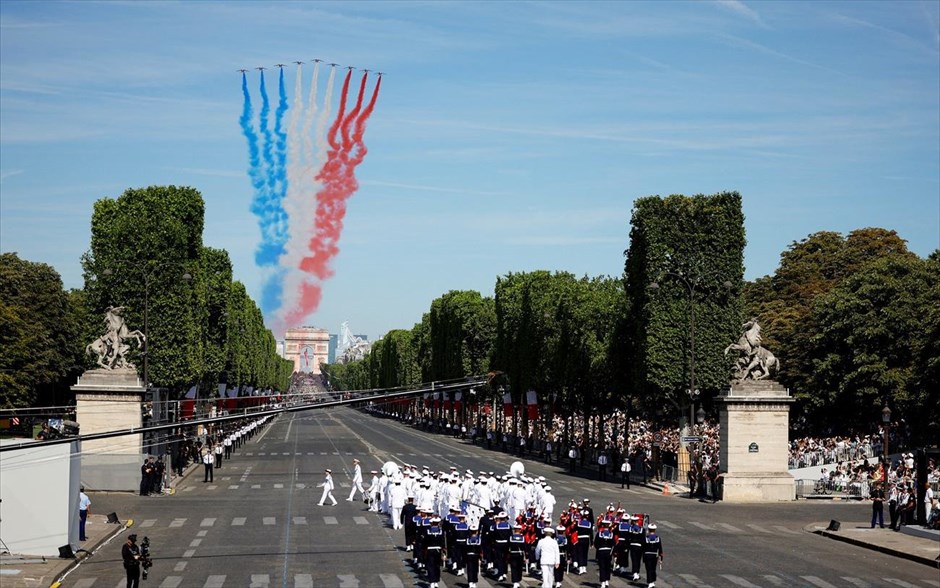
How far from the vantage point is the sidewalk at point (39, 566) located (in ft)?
108

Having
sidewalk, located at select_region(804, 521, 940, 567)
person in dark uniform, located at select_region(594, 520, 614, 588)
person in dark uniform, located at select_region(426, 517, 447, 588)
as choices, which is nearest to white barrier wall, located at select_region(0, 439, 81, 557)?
person in dark uniform, located at select_region(426, 517, 447, 588)

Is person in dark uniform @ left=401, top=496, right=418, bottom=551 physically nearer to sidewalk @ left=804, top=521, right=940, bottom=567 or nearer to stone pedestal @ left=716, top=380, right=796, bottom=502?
sidewalk @ left=804, top=521, right=940, bottom=567

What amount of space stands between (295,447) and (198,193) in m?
36.8

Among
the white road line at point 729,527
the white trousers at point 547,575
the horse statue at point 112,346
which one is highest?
the horse statue at point 112,346

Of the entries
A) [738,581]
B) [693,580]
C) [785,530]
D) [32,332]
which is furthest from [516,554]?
[32,332]

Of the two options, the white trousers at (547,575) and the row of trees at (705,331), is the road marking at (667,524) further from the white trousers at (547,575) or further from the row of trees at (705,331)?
the row of trees at (705,331)

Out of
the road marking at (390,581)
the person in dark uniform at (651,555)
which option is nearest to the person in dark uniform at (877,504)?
the person in dark uniform at (651,555)

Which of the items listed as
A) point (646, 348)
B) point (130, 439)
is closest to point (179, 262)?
point (130, 439)

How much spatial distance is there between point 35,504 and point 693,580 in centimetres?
1814

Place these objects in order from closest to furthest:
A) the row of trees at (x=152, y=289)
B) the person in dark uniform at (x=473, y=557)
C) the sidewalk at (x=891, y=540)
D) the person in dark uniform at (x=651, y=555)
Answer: the person in dark uniform at (x=651, y=555), the person in dark uniform at (x=473, y=557), the sidewalk at (x=891, y=540), the row of trees at (x=152, y=289)

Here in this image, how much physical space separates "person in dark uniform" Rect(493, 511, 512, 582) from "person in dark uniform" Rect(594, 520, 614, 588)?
2323 millimetres

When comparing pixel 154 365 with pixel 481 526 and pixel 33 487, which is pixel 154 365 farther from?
pixel 481 526

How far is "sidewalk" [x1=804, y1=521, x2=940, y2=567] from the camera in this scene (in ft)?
129

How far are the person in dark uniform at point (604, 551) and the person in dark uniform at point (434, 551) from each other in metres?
4.01
